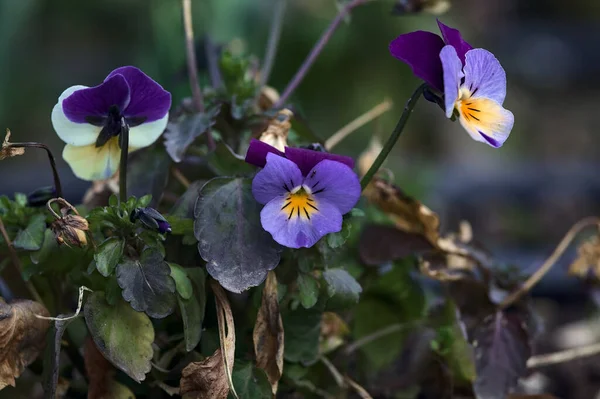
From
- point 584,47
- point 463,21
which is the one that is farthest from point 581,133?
point 463,21

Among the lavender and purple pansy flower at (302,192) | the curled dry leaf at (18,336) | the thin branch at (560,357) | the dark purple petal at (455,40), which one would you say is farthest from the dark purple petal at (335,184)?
the thin branch at (560,357)

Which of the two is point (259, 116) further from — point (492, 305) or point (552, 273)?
point (552, 273)

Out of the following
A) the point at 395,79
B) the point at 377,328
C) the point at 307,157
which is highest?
the point at 307,157

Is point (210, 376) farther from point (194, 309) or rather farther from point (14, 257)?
point (14, 257)

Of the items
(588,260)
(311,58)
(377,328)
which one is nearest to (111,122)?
(311,58)

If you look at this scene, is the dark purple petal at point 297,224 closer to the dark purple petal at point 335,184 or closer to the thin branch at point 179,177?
the dark purple petal at point 335,184

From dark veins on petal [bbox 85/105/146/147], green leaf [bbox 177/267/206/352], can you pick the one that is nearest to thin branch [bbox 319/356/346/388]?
→ green leaf [bbox 177/267/206/352]
